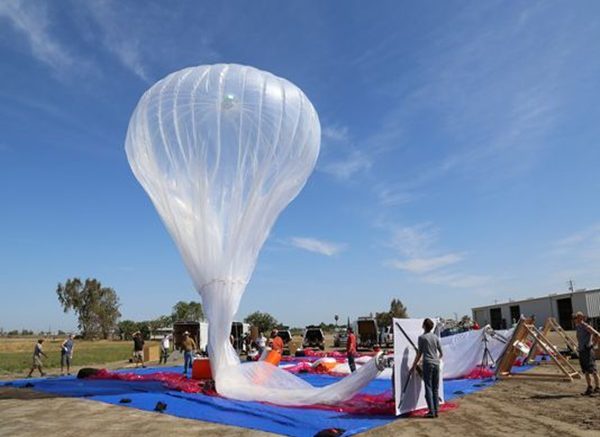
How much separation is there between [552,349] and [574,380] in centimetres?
90

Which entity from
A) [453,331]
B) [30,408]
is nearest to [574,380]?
[30,408]

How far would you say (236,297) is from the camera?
10.4 m

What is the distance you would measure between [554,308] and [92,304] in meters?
70.3

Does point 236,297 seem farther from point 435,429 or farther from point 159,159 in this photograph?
point 435,429

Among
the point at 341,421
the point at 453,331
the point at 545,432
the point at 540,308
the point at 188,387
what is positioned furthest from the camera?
the point at 540,308

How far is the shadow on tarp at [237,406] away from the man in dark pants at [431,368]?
28.3 inches

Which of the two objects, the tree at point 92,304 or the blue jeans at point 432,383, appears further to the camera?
the tree at point 92,304

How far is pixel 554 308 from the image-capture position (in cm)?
4553

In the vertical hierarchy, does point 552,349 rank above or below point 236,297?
below

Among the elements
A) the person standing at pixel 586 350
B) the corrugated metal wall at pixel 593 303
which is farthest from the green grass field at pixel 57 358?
the corrugated metal wall at pixel 593 303

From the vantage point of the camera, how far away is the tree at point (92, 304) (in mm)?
85000

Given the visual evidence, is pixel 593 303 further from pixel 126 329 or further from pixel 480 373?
pixel 126 329

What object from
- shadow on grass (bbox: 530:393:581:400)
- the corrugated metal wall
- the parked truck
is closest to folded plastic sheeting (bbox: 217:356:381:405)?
shadow on grass (bbox: 530:393:581:400)

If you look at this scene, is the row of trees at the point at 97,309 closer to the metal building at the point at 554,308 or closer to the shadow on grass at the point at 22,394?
the metal building at the point at 554,308
